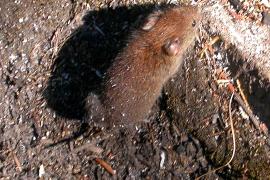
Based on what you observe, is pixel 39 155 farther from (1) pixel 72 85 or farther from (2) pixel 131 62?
(2) pixel 131 62

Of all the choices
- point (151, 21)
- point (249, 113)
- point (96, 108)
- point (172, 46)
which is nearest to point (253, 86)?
point (249, 113)

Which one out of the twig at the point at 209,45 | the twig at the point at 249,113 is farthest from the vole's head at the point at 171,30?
the twig at the point at 249,113

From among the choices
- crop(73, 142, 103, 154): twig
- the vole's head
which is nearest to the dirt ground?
crop(73, 142, 103, 154): twig

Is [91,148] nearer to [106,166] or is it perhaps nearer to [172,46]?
[106,166]

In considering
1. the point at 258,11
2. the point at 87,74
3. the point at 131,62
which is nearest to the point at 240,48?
the point at 258,11

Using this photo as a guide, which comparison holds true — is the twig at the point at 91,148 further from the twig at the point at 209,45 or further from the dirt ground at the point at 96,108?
the twig at the point at 209,45
